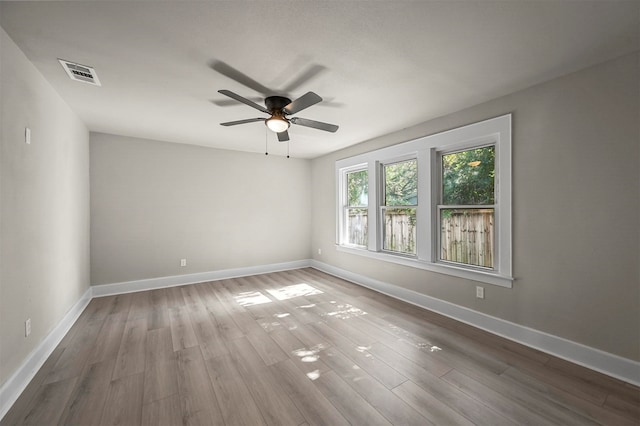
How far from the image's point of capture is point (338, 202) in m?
5.07

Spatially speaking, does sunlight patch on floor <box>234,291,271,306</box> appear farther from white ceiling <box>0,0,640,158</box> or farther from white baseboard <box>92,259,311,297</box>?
white ceiling <box>0,0,640,158</box>

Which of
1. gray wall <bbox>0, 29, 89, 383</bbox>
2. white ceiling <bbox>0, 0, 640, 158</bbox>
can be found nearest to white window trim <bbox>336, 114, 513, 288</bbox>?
white ceiling <bbox>0, 0, 640, 158</bbox>

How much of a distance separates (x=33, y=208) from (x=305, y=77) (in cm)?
255

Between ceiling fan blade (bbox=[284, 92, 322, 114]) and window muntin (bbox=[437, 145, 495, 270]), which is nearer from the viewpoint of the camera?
ceiling fan blade (bbox=[284, 92, 322, 114])

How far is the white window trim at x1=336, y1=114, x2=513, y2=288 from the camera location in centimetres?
263

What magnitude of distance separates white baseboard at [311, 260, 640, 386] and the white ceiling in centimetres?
235

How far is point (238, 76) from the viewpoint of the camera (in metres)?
2.26

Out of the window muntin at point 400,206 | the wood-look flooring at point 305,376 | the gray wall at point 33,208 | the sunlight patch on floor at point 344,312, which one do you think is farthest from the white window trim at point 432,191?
the gray wall at point 33,208

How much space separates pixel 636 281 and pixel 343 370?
234 cm

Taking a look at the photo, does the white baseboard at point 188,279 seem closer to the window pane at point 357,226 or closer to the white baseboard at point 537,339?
the window pane at point 357,226

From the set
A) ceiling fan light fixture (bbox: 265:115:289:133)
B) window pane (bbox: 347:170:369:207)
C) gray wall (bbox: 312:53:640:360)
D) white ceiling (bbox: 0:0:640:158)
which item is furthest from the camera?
window pane (bbox: 347:170:369:207)

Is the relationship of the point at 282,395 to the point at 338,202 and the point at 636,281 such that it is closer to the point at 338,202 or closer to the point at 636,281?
the point at 636,281

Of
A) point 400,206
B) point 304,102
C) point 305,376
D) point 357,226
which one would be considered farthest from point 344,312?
point 304,102

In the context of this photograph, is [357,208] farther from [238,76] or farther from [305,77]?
[238,76]
